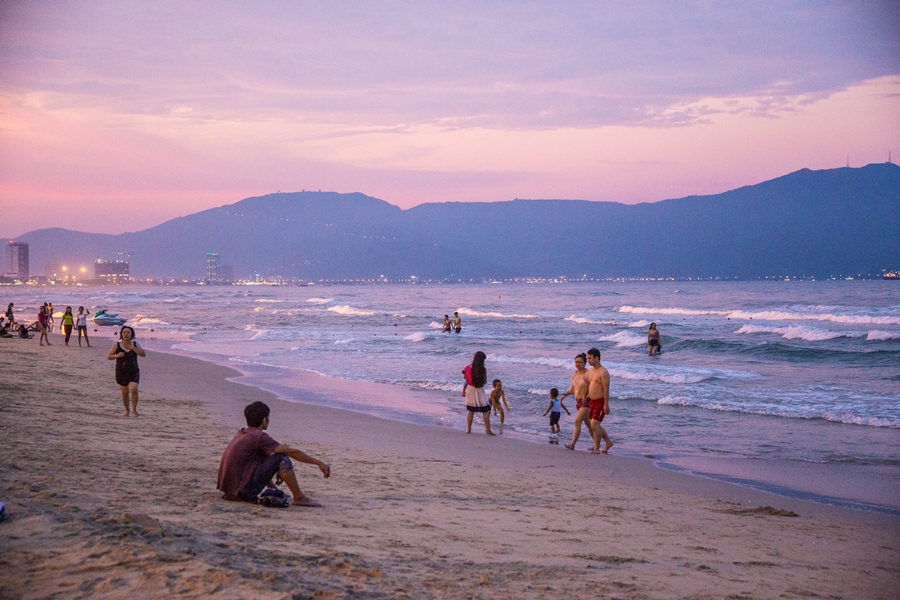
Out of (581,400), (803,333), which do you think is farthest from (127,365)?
(803,333)

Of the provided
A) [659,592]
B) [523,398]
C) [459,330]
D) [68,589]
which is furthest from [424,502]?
[459,330]

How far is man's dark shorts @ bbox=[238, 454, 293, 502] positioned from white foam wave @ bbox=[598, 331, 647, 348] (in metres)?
29.9

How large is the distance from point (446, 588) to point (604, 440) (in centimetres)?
731

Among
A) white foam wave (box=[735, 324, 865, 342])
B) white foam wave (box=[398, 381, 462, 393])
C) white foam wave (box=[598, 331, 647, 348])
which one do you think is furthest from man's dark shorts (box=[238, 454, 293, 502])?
white foam wave (box=[735, 324, 865, 342])

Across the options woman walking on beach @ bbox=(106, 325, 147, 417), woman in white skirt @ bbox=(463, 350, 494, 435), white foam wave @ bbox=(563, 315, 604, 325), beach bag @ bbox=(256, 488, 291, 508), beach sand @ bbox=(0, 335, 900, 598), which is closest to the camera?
beach sand @ bbox=(0, 335, 900, 598)

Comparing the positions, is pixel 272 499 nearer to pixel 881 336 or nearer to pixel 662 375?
pixel 662 375

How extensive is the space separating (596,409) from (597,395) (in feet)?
0.92

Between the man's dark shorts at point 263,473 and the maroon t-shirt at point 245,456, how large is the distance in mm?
43

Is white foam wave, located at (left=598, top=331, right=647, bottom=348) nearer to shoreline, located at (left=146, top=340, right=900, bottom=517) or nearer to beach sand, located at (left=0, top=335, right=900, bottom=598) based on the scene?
shoreline, located at (left=146, top=340, right=900, bottom=517)

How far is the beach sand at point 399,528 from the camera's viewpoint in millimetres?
4051

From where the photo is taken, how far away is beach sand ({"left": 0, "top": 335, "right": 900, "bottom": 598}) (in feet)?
13.3

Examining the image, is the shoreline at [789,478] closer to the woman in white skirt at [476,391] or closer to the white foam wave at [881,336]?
the woman in white skirt at [476,391]

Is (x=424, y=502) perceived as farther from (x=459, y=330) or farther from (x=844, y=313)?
(x=844, y=313)

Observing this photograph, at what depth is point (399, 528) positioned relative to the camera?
5.54m
